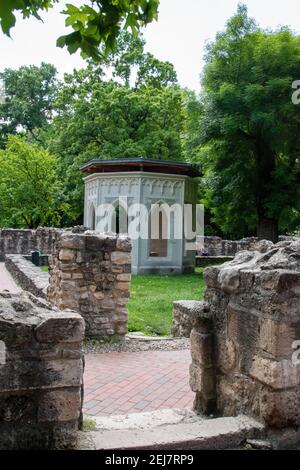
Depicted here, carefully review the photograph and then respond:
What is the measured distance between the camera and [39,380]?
2928 mm

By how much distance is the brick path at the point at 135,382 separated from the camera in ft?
15.5

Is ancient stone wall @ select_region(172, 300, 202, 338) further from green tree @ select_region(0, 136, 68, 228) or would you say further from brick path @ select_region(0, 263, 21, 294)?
green tree @ select_region(0, 136, 68, 228)

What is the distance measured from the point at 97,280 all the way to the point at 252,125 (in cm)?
1078

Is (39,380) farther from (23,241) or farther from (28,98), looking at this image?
(28,98)

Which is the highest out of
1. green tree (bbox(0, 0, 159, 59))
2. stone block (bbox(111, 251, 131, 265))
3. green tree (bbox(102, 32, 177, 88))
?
green tree (bbox(102, 32, 177, 88))

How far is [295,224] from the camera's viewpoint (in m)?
18.7

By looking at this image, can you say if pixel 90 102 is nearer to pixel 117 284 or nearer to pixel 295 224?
pixel 295 224

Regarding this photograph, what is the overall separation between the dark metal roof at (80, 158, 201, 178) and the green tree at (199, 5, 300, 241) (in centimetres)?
96

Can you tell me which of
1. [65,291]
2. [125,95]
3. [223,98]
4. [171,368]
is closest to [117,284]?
[65,291]

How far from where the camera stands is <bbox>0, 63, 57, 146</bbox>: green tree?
43469 mm

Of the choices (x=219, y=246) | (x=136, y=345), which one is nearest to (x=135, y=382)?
(x=136, y=345)

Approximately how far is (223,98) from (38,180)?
15.1 metres
